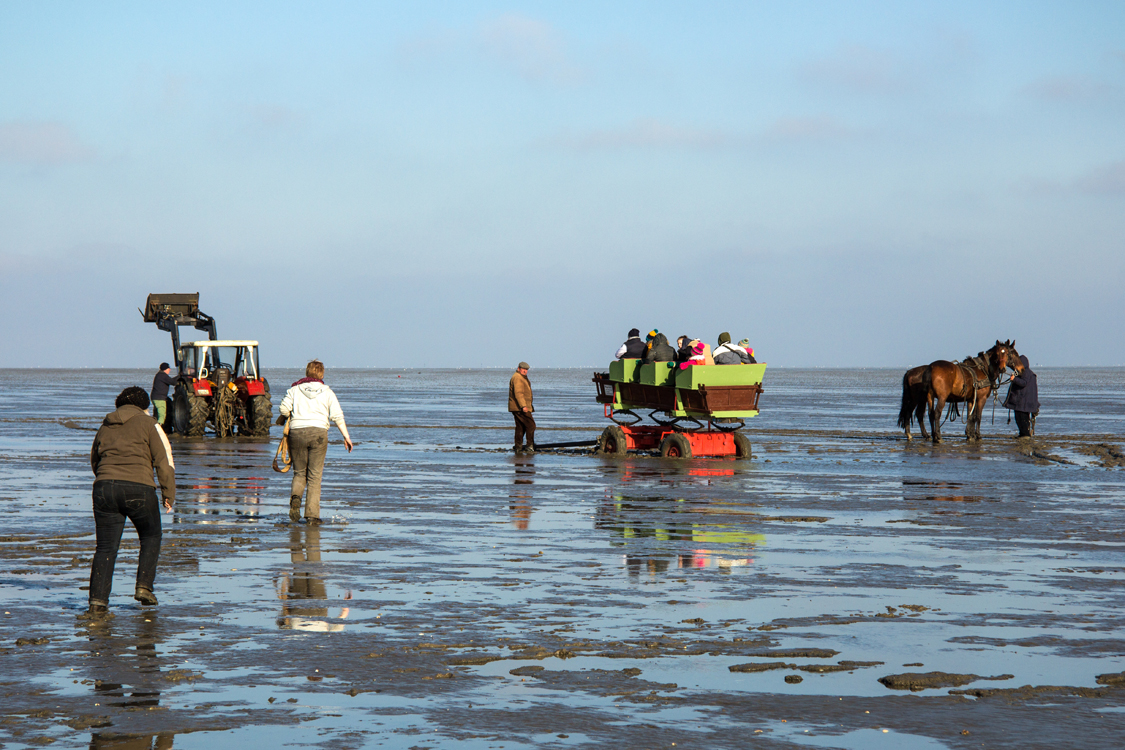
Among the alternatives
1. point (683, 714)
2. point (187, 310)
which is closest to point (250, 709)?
point (683, 714)

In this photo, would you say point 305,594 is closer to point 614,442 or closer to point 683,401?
point 683,401

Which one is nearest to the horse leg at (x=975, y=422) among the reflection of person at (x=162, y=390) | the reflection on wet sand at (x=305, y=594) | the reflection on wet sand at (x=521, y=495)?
the reflection on wet sand at (x=521, y=495)

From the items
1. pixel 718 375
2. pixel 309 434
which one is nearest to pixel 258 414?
pixel 718 375

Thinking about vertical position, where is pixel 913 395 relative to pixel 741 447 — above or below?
above

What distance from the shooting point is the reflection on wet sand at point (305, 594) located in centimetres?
841

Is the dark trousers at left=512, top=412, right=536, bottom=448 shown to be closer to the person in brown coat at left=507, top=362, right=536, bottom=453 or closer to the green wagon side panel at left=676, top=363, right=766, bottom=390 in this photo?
the person in brown coat at left=507, top=362, right=536, bottom=453

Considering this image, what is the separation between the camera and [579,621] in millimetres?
8570

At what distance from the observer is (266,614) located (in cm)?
870

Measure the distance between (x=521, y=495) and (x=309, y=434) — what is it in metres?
4.33

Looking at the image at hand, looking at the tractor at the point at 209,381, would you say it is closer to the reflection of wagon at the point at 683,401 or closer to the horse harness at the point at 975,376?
the reflection of wagon at the point at 683,401

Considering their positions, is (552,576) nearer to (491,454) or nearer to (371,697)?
(371,697)

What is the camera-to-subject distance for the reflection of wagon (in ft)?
71.5

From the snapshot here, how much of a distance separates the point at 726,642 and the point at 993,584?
3.27m

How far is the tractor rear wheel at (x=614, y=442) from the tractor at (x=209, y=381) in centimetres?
935
